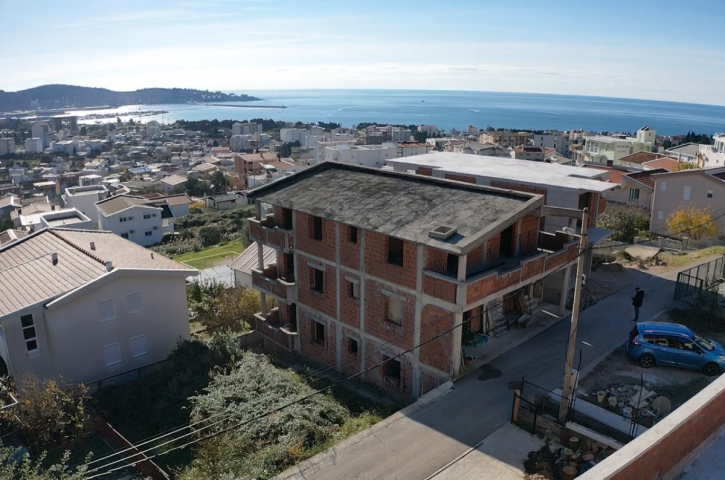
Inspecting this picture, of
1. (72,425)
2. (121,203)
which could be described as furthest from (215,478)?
(121,203)

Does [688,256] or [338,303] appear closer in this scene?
[338,303]

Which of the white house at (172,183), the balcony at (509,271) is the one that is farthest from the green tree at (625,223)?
the white house at (172,183)

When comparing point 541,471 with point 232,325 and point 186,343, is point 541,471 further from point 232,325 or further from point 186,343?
point 232,325

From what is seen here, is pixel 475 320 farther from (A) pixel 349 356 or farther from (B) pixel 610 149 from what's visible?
(B) pixel 610 149

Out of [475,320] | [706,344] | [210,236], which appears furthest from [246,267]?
[210,236]

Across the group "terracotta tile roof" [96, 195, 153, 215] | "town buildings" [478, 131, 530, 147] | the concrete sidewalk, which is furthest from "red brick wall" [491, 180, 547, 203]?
"town buildings" [478, 131, 530, 147]

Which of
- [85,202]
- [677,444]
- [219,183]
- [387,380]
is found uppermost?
[677,444]

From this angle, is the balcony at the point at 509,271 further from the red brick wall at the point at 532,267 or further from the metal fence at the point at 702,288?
the metal fence at the point at 702,288

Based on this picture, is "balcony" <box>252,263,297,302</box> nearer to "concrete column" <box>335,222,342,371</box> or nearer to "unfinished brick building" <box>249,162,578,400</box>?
"unfinished brick building" <box>249,162,578,400</box>
